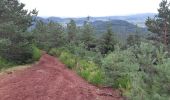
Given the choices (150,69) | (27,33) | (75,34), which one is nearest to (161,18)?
(75,34)

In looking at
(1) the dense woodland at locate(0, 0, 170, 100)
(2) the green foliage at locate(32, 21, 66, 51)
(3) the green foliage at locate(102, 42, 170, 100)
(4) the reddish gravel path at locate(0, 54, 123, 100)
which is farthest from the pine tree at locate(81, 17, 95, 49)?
(3) the green foliage at locate(102, 42, 170, 100)

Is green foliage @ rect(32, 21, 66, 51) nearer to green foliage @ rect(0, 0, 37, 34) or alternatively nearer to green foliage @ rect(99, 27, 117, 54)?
green foliage @ rect(99, 27, 117, 54)

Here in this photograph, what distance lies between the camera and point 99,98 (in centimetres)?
1220

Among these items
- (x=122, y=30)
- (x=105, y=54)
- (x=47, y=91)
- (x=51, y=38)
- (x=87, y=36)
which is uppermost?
(x=47, y=91)

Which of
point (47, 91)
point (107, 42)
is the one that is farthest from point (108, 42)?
point (47, 91)

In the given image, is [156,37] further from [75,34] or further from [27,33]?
[27,33]

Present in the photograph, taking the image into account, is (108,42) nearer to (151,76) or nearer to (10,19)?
(10,19)

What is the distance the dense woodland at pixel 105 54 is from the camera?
8367mm

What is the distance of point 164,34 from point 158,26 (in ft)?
5.96

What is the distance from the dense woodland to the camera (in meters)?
8.37

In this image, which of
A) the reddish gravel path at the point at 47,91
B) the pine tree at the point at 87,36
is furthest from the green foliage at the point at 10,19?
the pine tree at the point at 87,36

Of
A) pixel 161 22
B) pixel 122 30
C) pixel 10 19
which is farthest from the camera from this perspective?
pixel 122 30

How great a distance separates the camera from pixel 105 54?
72.7 ft

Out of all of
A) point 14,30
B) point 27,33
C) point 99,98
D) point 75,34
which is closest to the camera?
point 99,98
